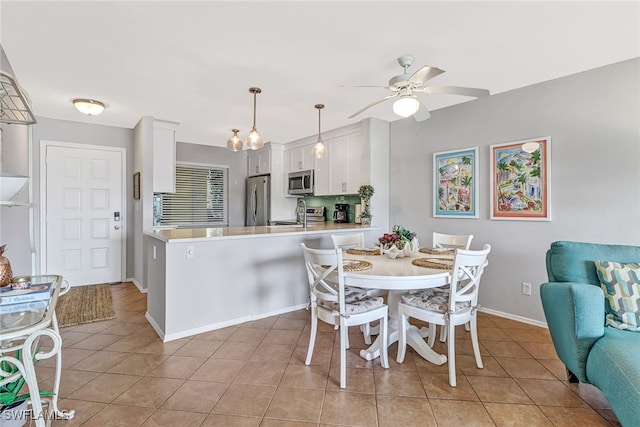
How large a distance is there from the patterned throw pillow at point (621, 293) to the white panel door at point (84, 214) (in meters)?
5.54

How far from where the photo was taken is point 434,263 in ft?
7.70

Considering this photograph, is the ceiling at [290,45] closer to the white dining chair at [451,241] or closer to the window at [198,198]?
the white dining chair at [451,241]

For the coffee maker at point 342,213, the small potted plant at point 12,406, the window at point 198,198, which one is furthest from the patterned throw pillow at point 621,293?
the window at point 198,198

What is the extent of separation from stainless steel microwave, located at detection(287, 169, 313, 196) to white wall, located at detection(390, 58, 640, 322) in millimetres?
2032

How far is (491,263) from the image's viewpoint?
136 inches

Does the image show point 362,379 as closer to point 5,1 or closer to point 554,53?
point 554,53

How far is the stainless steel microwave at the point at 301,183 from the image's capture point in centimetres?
539

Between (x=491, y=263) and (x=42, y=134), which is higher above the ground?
(x=42, y=134)

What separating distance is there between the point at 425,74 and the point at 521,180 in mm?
1805

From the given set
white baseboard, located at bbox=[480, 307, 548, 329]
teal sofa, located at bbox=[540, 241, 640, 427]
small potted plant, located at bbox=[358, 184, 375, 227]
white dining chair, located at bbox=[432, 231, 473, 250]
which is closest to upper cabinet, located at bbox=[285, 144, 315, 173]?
small potted plant, located at bbox=[358, 184, 375, 227]

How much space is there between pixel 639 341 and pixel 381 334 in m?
1.43

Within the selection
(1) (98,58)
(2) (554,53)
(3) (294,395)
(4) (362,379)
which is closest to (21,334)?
(3) (294,395)

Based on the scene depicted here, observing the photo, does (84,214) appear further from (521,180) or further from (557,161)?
(557,161)

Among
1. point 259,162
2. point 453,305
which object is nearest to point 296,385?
point 453,305
